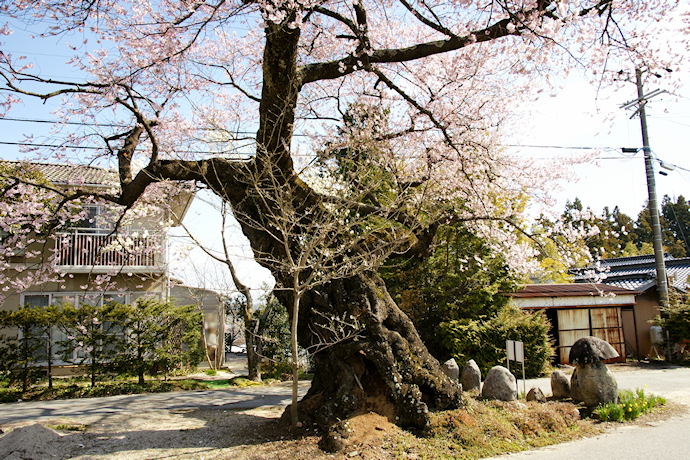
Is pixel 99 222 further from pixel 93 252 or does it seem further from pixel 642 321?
pixel 642 321

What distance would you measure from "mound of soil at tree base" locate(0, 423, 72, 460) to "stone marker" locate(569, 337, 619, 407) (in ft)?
26.7

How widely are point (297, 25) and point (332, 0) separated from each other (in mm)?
1222

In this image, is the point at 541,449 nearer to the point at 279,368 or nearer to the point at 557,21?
the point at 557,21

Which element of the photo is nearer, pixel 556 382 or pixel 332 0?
pixel 332 0

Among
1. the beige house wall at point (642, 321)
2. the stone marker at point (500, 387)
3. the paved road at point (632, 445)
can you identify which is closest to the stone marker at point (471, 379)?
the stone marker at point (500, 387)

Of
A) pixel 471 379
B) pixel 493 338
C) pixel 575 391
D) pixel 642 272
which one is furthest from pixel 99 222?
pixel 642 272

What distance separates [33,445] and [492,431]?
5846mm

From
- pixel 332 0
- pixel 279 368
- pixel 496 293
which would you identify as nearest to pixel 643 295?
pixel 496 293

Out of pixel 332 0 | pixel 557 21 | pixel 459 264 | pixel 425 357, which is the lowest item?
pixel 425 357

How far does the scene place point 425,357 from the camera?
682 centimetres

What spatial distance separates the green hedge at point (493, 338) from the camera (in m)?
11.5

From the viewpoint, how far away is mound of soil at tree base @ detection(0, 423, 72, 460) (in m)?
4.99

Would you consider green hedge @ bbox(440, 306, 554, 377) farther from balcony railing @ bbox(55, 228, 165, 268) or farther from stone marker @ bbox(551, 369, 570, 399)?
balcony railing @ bbox(55, 228, 165, 268)

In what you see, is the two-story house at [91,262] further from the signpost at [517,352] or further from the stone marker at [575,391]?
the stone marker at [575,391]
